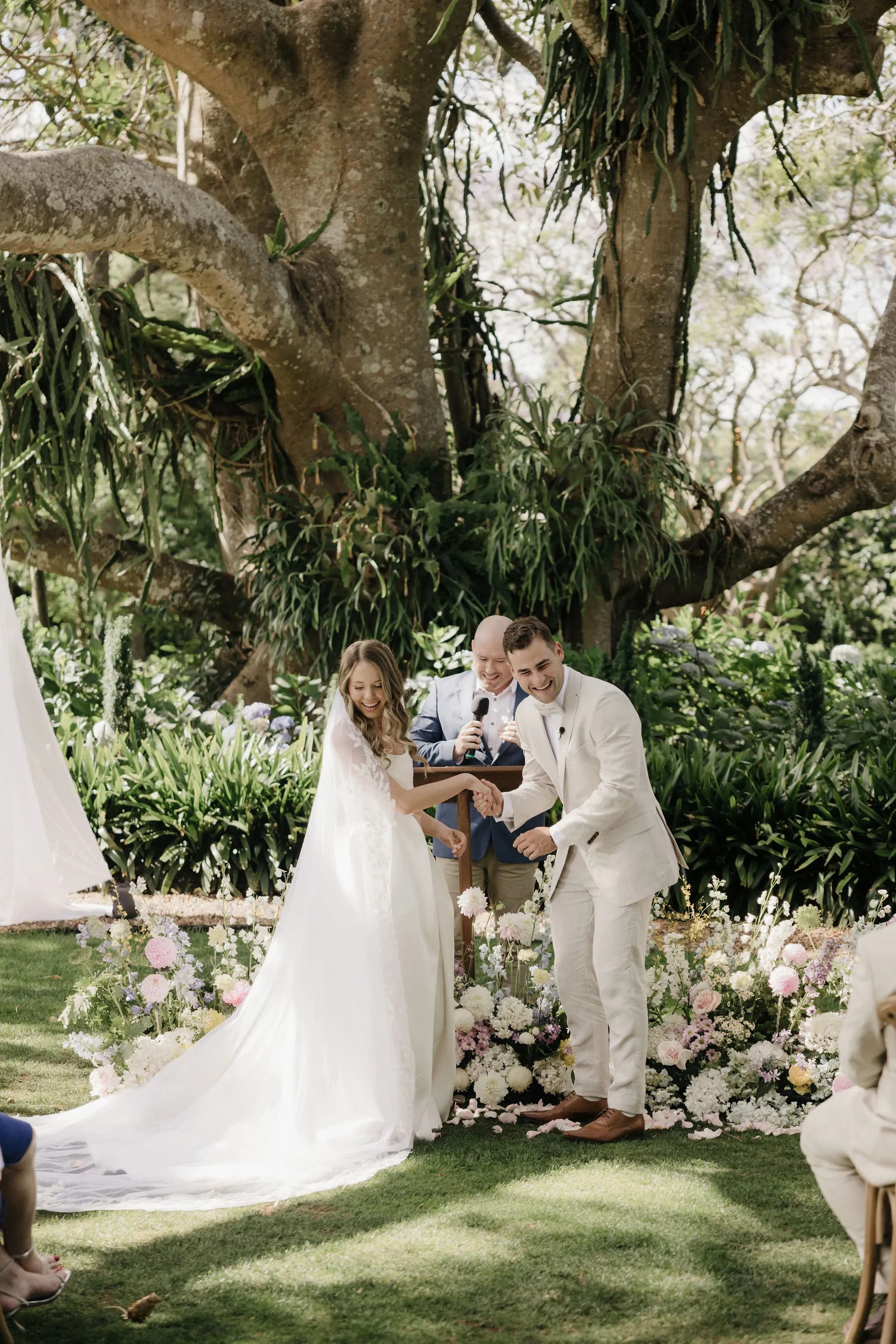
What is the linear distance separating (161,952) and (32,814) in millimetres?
1627

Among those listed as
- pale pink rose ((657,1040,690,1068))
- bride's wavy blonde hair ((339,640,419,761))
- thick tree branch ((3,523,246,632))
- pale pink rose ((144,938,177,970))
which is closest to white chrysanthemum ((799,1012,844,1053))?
pale pink rose ((657,1040,690,1068))

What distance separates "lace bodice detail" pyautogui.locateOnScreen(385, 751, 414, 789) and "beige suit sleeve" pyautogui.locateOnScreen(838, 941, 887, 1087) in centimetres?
222

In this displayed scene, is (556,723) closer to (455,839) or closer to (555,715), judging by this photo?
(555,715)

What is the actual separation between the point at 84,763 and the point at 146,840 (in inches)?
29.0

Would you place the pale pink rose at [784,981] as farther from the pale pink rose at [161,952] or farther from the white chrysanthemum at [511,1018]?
the pale pink rose at [161,952]

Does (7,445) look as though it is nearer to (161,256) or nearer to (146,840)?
(161,256)

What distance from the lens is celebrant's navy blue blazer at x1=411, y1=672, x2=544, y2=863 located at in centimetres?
542

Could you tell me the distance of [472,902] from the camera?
4.77 meters

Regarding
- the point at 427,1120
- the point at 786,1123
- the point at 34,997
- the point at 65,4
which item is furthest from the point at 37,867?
the point at 65,4

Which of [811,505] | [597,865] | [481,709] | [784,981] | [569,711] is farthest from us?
[811,505]

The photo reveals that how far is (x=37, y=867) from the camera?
5992 millimetres

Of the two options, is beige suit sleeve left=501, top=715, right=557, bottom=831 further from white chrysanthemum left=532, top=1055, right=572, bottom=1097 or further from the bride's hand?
white chrysanthemum left=532, top=1055, right=572, bottom=1097

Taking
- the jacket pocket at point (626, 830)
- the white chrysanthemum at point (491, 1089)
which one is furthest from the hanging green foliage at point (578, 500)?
the white chrysanthemum at point (491, 1089)

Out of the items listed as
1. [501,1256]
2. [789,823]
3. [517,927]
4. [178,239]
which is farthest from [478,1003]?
[178,239]
